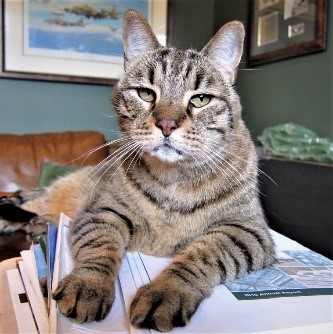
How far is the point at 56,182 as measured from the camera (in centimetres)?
143

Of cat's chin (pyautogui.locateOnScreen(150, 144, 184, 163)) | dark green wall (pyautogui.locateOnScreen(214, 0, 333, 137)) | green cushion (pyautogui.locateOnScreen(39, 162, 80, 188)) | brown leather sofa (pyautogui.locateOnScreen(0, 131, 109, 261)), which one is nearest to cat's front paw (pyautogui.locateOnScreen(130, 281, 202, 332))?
cat's chin (pyautogui.locateOnScreen(150, 144, 184, 163))

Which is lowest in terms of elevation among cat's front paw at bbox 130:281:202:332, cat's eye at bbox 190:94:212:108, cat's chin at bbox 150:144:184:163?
cat's front paw at bbox 130:281:202:332

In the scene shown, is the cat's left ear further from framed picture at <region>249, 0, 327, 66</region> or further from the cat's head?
framed picture at <region>249, 0, 327, 66</region>

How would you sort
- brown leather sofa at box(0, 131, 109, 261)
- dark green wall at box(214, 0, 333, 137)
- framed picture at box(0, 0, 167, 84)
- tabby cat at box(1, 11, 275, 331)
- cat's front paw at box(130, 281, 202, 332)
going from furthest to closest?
1. framed picture at box(0, 0, 167, 84)
2. brown leather sofa at box(0, 131, 109, 261)
3. dark green wall at box(214, 0, 333, 137)
4. tabby cat at box(1, 11, 275, 331)
5. cat's front paw at box(130, 281, 202, 332)

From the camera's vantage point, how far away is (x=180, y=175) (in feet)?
2.77

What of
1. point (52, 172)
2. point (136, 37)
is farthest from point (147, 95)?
point (52, 172)

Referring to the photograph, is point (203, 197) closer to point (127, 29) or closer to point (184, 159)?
point (184, 159)

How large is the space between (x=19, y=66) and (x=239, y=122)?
1.74 metres

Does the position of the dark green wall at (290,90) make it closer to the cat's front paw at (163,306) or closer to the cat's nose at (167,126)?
the cat's nose at (167,126)

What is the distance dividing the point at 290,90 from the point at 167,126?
42.9 inches

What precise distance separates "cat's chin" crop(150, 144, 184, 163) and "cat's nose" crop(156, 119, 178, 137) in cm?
3

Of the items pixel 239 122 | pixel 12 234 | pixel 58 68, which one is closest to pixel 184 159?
pixel 239 122

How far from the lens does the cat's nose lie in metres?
0.74

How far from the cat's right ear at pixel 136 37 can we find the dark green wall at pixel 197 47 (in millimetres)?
880
